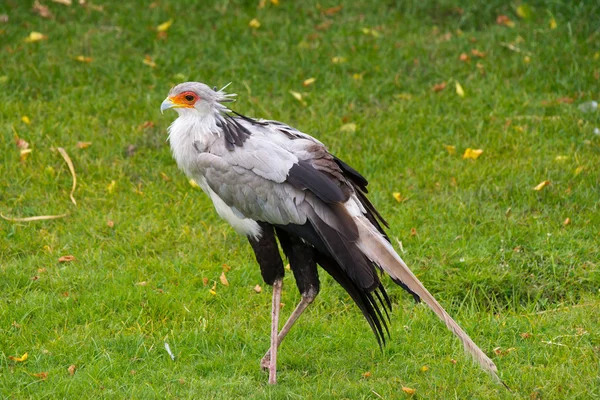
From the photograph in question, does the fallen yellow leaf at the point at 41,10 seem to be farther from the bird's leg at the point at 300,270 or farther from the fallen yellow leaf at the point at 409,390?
the fallen yellow leaf at the point at 409,390

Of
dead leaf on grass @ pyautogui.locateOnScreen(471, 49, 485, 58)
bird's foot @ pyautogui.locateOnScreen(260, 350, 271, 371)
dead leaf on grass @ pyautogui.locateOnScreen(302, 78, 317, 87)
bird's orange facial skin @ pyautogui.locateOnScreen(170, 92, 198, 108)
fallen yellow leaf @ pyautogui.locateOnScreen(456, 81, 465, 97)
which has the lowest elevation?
bird's foot @ pyautogui.locateOnScreen(260, 350, 271, 371)

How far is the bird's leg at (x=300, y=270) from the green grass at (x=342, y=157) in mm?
194

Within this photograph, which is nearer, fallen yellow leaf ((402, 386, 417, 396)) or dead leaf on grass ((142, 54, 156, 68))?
fallen yellow leaf ((402, 386, 417, 396))

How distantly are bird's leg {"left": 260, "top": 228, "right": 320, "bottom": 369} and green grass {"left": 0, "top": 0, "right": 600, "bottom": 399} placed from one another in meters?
0.19

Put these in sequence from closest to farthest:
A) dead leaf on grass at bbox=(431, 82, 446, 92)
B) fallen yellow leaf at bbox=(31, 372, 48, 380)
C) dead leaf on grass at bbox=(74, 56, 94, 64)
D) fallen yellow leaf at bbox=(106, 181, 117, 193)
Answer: fallen yellow leaf at bbox=(31, 372, 48, 380)
fallen yellow leaf at bbox=(106, 181, 117, 193)
dead leaf on grass at bbox=(431, 82, 446, 92)
dead leaf on grass at bbox=(74, 56, 94, 64)

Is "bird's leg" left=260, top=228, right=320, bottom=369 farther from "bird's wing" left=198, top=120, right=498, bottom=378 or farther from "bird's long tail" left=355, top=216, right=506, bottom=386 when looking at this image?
"bird's long tail" left=355, top=216, right=506, bottom=386

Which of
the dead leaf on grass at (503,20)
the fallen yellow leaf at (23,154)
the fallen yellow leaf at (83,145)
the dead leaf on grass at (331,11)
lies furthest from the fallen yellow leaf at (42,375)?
the dead leaf on grass at (503,20)

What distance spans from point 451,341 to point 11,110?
4852 mm

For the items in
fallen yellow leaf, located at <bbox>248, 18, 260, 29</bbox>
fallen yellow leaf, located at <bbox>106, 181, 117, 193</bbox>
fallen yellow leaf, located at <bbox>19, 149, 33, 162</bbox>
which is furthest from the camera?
fallen yellow leaf, located at <bbox>248, 18, 260, 29</bbox>

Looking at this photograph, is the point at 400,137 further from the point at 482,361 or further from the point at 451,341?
the point at 482,361

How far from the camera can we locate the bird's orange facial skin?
5.74m

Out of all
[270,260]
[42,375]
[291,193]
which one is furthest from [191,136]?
[42,375]

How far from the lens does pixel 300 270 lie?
5.74 meters

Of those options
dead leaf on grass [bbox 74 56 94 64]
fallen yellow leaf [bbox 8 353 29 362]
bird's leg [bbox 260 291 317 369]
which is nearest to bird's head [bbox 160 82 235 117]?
bird's leg [bbox 260 291 317 369]
